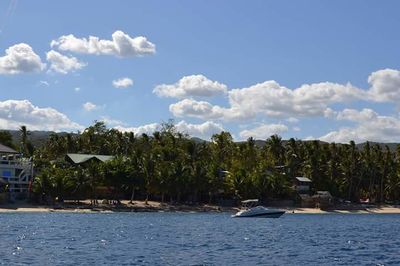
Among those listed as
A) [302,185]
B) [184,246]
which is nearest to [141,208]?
[302,185]

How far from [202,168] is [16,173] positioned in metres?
39.1

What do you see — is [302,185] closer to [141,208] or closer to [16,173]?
[141,208]

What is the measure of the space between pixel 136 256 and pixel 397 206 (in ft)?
443

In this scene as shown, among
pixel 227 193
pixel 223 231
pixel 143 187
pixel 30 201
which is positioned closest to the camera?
pixel 223 231

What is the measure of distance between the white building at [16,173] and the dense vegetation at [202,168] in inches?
190

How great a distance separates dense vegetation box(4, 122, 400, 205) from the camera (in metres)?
133

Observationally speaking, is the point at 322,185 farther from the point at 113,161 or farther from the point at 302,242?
the point at 302,242

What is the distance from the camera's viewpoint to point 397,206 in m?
172

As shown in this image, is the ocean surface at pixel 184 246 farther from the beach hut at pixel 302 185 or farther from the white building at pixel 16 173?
the beach hut at pixel 302 185

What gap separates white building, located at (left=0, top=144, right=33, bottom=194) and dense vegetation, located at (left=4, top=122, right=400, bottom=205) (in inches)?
190

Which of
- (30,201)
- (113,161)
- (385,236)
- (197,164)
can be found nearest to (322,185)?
(197,164)

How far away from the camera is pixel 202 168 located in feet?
463

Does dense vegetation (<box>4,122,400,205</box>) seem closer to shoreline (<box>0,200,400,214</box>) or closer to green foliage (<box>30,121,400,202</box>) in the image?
green foliage (<box>30,121,400,202</box>)

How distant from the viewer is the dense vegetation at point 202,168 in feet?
438
